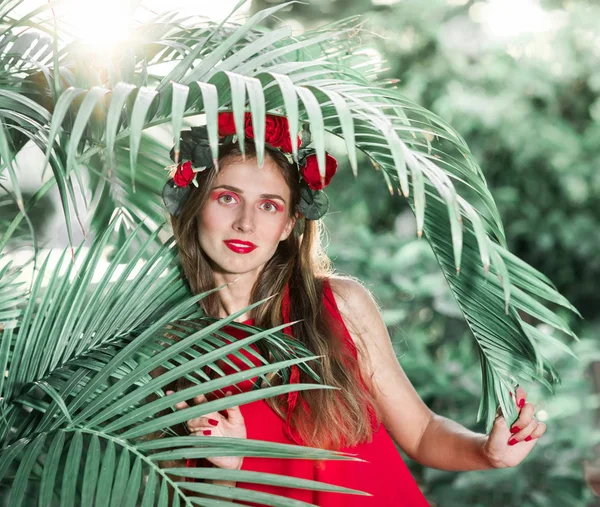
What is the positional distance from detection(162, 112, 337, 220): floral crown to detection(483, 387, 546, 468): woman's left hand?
18.3 inches

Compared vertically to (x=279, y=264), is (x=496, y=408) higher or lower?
lower

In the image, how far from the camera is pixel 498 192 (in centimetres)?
360

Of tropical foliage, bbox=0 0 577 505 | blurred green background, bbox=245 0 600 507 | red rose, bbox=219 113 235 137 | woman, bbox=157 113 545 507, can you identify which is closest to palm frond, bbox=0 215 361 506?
tropical foliage, bbox=0 0 577 505

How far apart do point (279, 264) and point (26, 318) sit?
0.47 metres

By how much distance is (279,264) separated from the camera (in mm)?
1457

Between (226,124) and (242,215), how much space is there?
15 cm

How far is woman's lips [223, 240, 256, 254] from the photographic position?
1299 millimetres

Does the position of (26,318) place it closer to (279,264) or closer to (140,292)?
(140,292)

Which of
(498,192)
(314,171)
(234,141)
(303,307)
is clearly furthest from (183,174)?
(498,192)

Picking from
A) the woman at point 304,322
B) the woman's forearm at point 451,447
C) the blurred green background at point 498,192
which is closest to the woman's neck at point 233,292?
the woman at point 304,322

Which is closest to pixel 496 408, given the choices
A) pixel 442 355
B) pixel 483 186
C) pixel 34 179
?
pixel 483 186

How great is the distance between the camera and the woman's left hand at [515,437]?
118cm

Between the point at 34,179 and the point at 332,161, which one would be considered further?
the point at 34,179

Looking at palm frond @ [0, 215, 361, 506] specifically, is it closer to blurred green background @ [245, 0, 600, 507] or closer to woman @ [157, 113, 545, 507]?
woman @ [157, 113, 545, 507]
